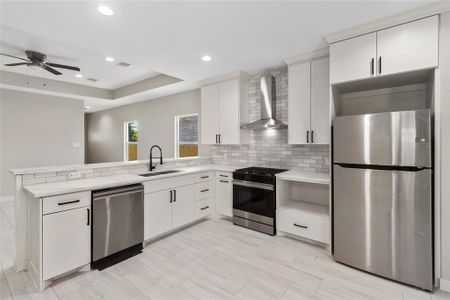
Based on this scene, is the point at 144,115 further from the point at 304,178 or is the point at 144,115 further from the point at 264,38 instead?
the point at 304,178

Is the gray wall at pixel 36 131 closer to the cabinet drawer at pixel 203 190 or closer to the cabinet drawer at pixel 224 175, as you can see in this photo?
the cabinet drawer at pixel 203 190

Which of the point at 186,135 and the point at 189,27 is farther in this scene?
the point at 186,135

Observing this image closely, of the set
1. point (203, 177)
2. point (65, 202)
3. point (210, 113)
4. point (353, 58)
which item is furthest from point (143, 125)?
point (353, 58)

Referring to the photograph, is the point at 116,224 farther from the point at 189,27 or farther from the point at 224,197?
the point at 189,27

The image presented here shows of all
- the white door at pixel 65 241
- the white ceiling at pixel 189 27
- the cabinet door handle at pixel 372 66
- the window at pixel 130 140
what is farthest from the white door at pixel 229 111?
the window at pixel 130 140

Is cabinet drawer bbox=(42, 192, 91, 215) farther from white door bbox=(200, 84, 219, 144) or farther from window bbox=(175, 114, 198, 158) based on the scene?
window bbox=(175, 114, 198, 158)

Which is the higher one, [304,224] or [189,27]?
[189,27]

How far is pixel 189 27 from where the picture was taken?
232 centimetres

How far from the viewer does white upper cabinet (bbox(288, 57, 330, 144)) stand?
292 cm

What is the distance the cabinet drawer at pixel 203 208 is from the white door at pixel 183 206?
12cm

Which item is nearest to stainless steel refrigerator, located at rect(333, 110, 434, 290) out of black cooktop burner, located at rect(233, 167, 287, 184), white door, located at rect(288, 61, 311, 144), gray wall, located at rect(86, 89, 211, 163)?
white door, located at rect(288, 61, 311, 144)

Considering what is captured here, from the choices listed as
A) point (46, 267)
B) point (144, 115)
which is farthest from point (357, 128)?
point (144, 115)

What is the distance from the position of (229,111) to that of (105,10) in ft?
7.80

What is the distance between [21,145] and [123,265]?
5141 mm
